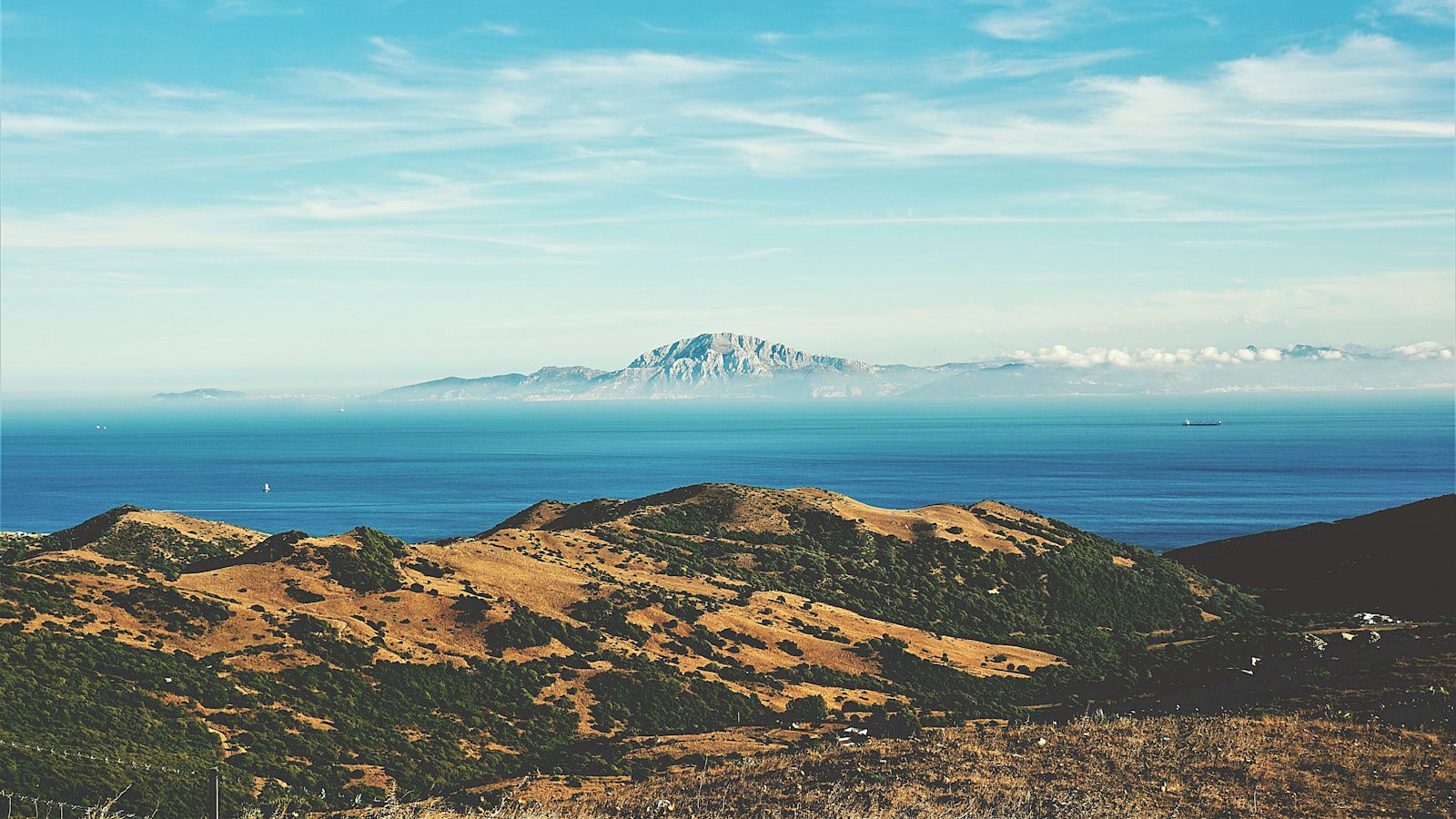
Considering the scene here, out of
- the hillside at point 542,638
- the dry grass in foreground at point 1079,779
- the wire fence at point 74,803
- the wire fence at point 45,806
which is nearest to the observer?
the dry grass in foreground at point 1079,779

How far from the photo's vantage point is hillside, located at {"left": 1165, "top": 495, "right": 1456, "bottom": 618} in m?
81.1

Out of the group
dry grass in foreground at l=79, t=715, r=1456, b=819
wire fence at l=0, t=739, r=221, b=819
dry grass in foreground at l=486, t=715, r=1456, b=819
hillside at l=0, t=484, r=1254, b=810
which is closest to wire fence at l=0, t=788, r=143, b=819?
wire fence at l=0, t=739, r=221, b=819

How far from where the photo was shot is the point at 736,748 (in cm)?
4284

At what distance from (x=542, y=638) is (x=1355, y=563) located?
242ft

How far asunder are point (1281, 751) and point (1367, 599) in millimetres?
62894

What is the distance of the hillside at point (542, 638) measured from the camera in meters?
40.8

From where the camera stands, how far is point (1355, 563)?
92.3m

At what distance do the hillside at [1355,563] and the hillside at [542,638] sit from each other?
7218 mm

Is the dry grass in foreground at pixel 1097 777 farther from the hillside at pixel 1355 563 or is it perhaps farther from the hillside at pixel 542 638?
the hillside at pixel 1355 563

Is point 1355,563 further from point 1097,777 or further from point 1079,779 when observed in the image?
point 1079,779

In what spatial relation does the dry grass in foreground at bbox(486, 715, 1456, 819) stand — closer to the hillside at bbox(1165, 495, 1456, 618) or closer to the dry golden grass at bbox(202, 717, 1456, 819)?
the dry golden grass at bbox(202, 717, 1456, 819)

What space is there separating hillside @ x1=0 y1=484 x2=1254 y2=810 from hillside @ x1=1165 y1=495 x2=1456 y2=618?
Answer: 7.22 metres

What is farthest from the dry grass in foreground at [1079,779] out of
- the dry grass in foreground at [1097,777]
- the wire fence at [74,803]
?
the wire fence at [74,803]

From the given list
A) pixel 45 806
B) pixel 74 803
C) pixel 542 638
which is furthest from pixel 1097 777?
pixel 542 638
